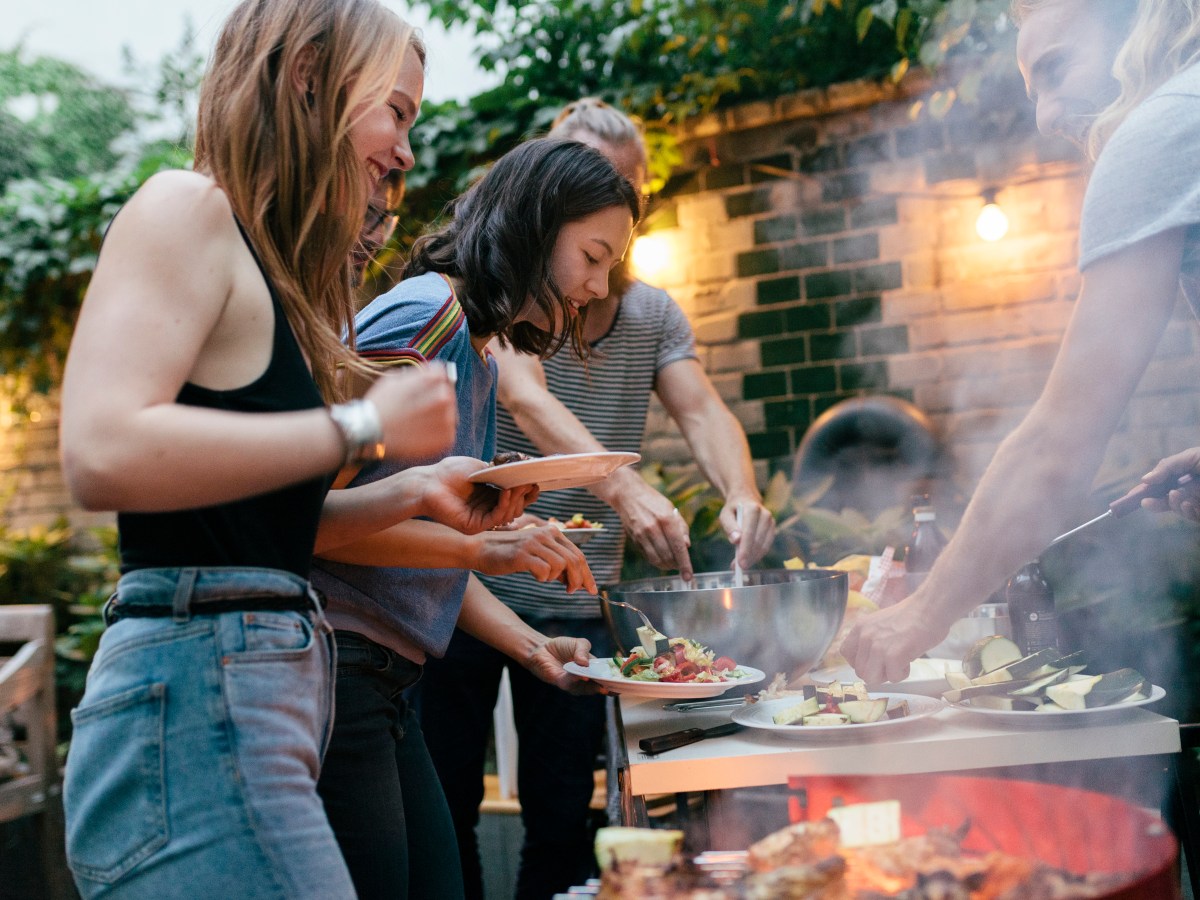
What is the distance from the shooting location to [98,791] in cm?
93

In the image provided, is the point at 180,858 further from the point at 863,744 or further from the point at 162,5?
the point at 162,5

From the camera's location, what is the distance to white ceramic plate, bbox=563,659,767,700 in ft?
5.14

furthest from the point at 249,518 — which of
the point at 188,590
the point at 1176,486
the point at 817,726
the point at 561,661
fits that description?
the point at 1176,486

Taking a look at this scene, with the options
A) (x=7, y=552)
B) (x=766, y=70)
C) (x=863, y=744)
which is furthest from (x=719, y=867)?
(x=7, y=552)

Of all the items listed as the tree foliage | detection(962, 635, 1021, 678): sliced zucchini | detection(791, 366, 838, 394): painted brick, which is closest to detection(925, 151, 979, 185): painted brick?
the tree foliage

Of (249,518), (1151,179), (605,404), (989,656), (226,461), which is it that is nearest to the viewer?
(226,461)

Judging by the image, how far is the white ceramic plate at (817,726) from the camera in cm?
148

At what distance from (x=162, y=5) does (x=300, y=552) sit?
10.1m

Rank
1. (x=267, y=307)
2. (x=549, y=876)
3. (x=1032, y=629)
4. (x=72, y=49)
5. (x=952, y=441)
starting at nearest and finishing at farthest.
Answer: (x=267, y=307) < (x=1032, y=629) < (x=549, y=876) < (x=952, y=441) < (x=72, y=49)

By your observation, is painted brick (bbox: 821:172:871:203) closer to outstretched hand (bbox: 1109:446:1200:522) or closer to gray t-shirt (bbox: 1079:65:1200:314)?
outstretched hand (bbox: 1109:446:1200:522)

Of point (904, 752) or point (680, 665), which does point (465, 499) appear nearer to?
point (680, 665)

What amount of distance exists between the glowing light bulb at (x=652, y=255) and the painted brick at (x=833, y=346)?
0.89 meters

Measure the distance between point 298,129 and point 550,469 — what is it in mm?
600

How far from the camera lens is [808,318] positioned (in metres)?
4.96
